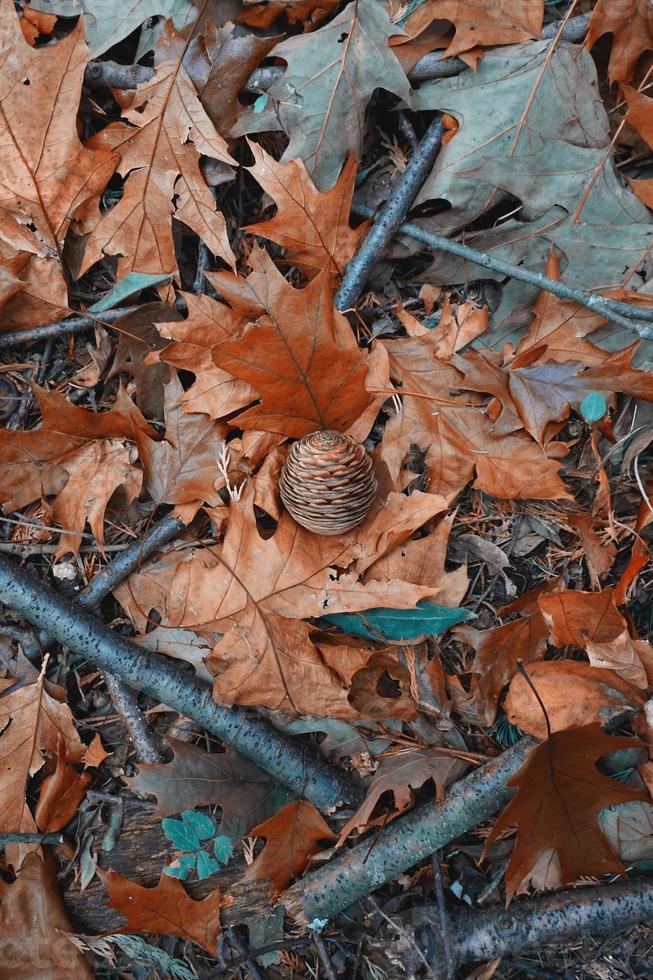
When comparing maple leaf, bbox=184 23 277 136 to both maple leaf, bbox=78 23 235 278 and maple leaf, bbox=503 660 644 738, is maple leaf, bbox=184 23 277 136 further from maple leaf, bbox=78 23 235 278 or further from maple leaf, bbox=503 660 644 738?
maple leaf, bbox=503 660 644 738

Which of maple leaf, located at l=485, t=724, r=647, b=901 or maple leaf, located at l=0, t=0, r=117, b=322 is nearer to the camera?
maple leaf, located at l=485, t=724, r=647, b=901

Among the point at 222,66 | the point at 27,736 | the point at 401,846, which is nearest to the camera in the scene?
the point at 401,846

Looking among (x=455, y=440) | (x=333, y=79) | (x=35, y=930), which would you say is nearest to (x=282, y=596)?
(x=455, y=440)

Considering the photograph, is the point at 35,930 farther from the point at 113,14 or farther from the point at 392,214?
the point at 113,14

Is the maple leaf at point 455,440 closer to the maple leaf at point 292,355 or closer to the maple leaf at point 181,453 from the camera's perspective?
the maple leaf at point 292,355

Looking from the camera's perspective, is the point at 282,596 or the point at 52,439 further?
the point at 52,439

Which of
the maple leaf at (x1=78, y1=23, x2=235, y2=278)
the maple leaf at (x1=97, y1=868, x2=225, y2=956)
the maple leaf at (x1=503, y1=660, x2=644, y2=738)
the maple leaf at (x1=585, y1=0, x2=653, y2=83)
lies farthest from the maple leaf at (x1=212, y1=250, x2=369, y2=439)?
the maple leaf at (x1=97, y1=868, x2=225, y2=956)
